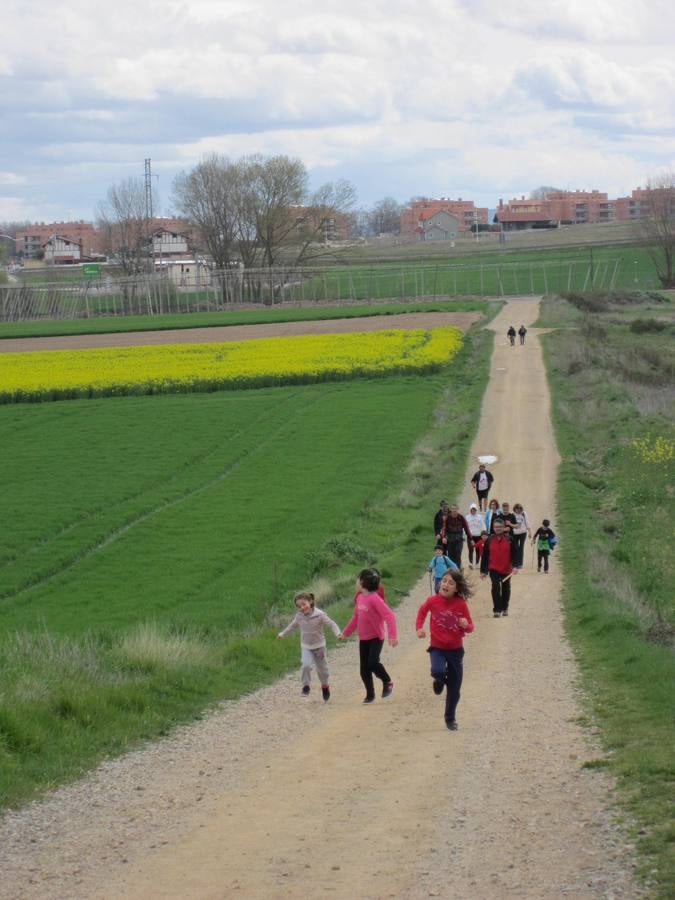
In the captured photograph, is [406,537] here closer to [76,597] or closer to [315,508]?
[315,508]

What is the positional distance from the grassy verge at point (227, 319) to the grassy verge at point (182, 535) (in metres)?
35.2

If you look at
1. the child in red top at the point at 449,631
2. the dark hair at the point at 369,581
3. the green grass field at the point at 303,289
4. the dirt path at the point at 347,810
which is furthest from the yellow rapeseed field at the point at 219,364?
the child in red top at the point at 449,631

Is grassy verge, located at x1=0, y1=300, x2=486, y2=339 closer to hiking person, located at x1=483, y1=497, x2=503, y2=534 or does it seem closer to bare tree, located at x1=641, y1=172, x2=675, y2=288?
bare tree, located at x1=641, y1=172, x2=675, y2=288

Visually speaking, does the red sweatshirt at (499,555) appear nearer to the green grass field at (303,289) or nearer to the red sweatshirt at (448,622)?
the red sweatshirt at (448,622)

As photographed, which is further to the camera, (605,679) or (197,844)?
(605,679)

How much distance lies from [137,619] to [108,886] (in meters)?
13.7

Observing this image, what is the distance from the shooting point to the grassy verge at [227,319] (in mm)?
→ 94500

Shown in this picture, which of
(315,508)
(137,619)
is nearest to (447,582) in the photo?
(137,619)

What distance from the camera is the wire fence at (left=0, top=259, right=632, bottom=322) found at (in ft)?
398

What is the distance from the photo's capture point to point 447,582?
1274cm

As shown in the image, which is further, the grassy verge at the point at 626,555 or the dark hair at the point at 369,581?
the dark hair at the point at 369,581

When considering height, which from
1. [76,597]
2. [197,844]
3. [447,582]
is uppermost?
[447,582]

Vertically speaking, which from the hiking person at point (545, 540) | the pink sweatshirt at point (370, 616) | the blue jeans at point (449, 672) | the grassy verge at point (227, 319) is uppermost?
the grassy verge at point (227, 319)

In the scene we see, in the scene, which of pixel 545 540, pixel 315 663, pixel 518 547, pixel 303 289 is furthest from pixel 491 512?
pixel 303 289
